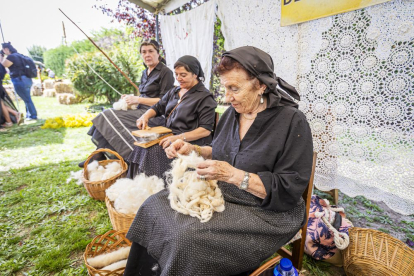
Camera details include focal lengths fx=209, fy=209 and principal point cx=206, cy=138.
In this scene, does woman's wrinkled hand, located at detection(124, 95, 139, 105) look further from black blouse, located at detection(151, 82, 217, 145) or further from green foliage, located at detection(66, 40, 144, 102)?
green foliage, located at detection(66, 40, 144, 102)

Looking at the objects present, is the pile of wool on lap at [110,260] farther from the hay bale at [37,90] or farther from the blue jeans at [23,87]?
the hay bale at [37,90]

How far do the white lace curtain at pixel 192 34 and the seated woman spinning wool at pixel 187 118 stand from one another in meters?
1.01

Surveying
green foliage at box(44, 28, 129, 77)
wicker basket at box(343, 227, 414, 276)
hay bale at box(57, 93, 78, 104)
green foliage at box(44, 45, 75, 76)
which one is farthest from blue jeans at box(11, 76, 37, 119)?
green foliage at box(44, 45, 75, 76)

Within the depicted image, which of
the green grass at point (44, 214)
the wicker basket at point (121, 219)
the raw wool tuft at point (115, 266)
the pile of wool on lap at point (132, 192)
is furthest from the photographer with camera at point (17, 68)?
the raw wool tuft at point (115, 266)

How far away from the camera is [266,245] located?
1.13 meters

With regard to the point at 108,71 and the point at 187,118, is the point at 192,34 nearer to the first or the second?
the point at 187,118

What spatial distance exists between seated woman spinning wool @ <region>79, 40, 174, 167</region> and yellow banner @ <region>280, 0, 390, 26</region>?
1779 millimetres

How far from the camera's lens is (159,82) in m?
3.10

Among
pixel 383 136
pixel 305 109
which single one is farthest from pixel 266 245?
pixel 305 109

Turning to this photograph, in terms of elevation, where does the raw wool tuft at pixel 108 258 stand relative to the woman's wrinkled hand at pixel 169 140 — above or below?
below

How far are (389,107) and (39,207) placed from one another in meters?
3.51

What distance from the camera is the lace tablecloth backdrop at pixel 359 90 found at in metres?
1.33

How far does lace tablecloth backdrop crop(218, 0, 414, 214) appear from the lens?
4.38 ft

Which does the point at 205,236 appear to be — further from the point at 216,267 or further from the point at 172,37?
the point at 172,37
